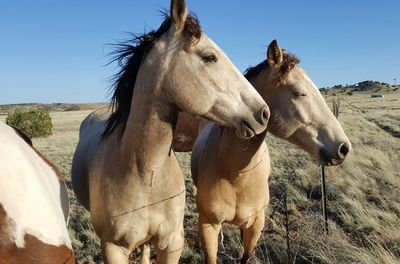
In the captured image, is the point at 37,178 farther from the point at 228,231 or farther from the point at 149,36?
the point at 228,231

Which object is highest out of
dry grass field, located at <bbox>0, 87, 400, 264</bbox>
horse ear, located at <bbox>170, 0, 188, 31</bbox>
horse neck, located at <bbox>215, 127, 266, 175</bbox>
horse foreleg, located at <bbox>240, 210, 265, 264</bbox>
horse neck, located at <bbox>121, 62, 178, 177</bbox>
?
horse ear, located at <bbox>170, 0, 188, 31</bbox>

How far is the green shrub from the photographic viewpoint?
69.7 feet

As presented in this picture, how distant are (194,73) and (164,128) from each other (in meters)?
0.44

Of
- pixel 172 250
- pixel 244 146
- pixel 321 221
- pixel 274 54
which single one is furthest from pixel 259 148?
pixel 321 221

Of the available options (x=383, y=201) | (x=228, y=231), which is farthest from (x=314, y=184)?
(x=228, y=231)

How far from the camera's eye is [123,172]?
111 inches

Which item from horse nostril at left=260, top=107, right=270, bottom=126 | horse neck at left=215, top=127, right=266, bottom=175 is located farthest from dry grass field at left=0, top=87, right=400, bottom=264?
horse nostril at left=260, top=107, right=270, bottom=126

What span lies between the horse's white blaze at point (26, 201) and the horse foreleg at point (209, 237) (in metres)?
2.76

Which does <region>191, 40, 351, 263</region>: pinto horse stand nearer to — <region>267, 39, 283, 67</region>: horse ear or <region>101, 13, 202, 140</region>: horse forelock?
<region>267, 39, 283, 67</region>: horse ear

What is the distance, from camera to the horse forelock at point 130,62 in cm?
260

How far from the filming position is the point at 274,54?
3500 millimetres

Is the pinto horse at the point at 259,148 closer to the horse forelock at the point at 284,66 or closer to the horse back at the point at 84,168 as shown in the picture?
the horse forelock at the point at 284,66

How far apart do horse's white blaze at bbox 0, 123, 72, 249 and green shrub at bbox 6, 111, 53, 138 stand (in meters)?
21.4

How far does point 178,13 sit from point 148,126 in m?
0.78
